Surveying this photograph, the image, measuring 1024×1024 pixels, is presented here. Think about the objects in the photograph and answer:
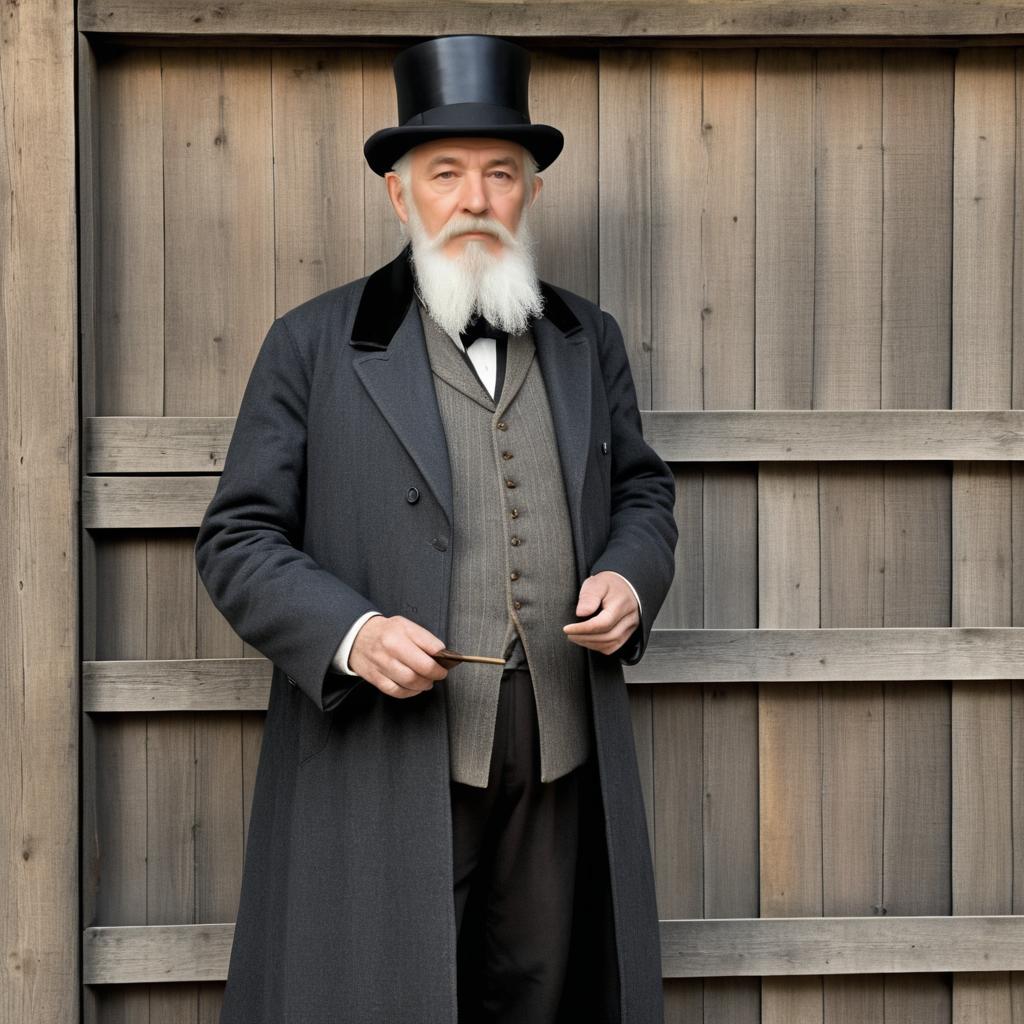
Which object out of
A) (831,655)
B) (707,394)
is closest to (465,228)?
(707,394)

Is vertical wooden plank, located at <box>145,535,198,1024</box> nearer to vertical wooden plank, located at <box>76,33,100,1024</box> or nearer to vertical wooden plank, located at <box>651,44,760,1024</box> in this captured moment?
vertical wooden plank, located at <box>76,33,100,1024</box>

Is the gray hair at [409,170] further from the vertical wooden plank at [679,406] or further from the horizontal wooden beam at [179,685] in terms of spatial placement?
the horizontal wooden beam at [179,685]

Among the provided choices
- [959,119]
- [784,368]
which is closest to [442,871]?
[784,368]

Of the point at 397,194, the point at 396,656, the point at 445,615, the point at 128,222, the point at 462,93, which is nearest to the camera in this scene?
the point at 396,656

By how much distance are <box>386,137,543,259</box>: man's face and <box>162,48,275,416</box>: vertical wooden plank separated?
24.0 inches

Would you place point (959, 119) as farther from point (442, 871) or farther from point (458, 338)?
point (442, 871)

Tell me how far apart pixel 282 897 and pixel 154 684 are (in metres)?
Result: 0.61

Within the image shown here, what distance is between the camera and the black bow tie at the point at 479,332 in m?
2.09

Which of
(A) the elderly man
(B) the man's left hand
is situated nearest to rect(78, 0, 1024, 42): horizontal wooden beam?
(A) the elderly man

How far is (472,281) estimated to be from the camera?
2.04 meters

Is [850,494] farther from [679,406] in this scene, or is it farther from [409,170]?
[409,170]

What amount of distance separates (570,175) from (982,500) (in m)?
1.10

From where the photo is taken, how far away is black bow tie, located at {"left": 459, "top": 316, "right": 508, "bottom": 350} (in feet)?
6.86

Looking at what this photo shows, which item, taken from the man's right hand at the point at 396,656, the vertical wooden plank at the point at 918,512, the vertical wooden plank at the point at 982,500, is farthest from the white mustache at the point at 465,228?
the vertical wooden plank at the point at 982,500
